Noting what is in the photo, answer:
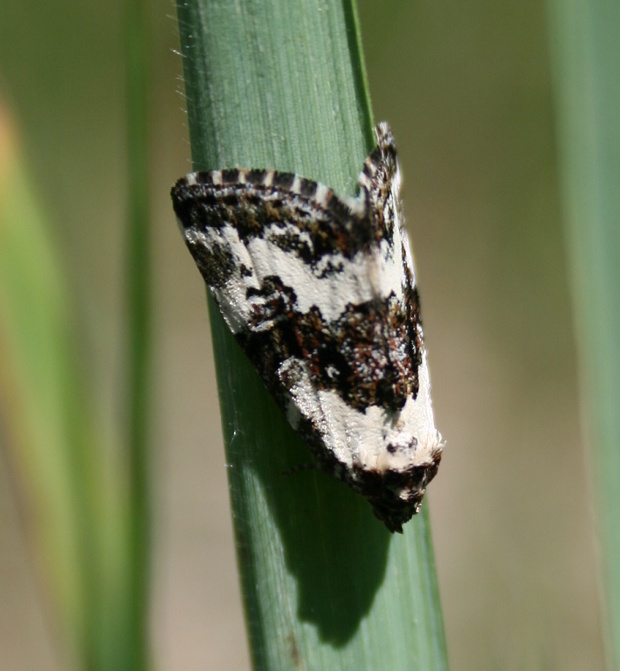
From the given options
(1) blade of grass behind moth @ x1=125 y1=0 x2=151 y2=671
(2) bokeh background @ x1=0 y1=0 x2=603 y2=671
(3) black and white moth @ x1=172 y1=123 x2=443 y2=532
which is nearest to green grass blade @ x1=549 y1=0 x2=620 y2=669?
(3) black and white moth @ x1=172 y1=123 x2=443 y2=532

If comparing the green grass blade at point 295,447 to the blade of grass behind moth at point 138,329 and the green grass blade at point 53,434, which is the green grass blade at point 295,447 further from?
the green grass blade at point 53,434

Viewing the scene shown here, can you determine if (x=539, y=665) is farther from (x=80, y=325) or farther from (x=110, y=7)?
(x=110, y=7)

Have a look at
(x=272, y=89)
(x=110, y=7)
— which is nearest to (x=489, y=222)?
(x=110, y=7)

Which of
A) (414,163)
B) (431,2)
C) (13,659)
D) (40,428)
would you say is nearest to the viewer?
(40,428)

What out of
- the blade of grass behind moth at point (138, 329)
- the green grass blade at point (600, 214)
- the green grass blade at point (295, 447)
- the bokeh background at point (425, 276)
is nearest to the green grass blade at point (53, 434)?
the blade of grass behind moth at point (138, 329)

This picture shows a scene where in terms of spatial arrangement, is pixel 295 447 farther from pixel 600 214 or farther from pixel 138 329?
pixel 600 214

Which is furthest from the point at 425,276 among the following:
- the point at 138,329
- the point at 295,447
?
the point at 138,329
